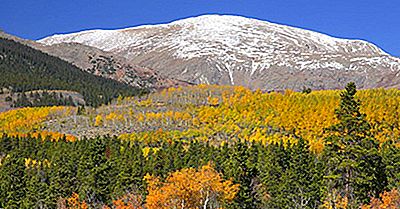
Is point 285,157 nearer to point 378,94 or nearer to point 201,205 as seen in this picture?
point 201,205

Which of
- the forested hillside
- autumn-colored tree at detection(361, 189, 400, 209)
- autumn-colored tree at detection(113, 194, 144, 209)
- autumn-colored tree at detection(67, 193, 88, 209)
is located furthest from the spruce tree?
autumn-colored tree at detection(67, 193, 88, 209)

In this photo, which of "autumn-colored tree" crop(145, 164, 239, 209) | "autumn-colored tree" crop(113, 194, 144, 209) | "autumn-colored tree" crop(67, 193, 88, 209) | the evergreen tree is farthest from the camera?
the evergreen tree

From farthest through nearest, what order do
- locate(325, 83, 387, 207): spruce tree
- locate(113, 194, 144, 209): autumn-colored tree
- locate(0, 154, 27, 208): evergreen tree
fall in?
locate(0, 154, 27, 208): evergreen tree < locate(113, 194, 144, 209): autumn-colored tree < locate(325, 83, 387, 207): spruce tree

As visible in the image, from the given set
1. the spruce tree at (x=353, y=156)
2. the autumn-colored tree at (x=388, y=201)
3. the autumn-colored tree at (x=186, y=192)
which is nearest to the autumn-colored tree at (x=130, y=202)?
the autumn-colored tree at (x=186, y=192)

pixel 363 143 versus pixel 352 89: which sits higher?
pixel 352 89

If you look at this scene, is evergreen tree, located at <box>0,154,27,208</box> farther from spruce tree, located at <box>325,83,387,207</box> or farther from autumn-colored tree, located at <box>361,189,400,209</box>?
spruce tree, located at <box>325,83,387,207</box>

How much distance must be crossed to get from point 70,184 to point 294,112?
103m

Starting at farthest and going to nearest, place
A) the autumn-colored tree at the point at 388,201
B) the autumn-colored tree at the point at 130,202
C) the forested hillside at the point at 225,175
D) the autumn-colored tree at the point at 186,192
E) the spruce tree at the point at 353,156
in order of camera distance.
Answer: the autumn-colored tree at the point at 130,202, the autumn-colored tree at the point at 186,192, the autumn-colored tree at the point at 388,201, the forested hillside at the point at 225,175, the spruce tree at the point at 353,156

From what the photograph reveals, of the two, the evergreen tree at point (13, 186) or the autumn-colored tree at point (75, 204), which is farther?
Answer: the evergreen tree at point (13, 186)

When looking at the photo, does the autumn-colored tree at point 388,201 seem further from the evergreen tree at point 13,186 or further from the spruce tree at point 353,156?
the evergreen tree at point 13,186

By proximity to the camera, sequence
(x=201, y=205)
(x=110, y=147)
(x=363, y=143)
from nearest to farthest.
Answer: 1. (x=363, y=143)
2. (x=201, y=205)
3. (x=110, y=147)

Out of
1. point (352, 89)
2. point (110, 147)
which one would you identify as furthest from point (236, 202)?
point (110, 147)

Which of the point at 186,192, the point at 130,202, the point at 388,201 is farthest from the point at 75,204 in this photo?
the point at 388,201

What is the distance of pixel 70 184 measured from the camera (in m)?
102
